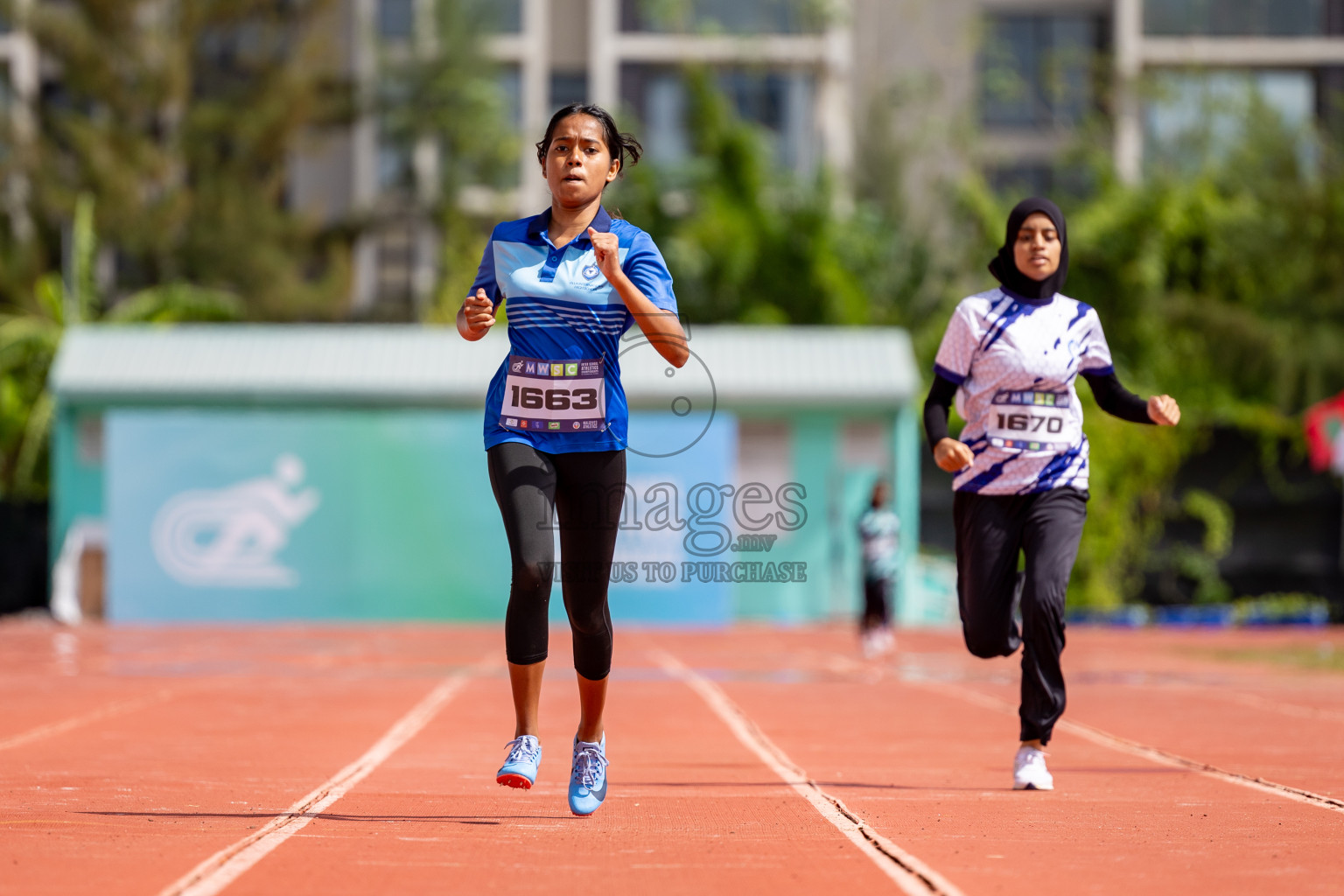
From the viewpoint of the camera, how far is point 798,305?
1212 inches

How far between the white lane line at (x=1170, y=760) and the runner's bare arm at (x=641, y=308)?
98.8 inches

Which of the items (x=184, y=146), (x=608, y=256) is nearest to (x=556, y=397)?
(x=608, y=256)

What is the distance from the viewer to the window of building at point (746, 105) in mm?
43719

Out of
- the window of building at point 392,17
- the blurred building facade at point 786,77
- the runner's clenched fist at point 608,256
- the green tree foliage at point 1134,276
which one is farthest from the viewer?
the window of building at point 392,17

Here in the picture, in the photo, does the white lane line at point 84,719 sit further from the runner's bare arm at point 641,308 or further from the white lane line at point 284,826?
the runner's bare arm at point 641,308

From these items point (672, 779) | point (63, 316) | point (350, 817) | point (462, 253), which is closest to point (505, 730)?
point (672, 779)

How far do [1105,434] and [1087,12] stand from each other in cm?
2475

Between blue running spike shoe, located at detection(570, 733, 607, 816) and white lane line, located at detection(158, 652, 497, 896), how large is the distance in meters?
0.76

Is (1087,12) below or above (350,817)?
above

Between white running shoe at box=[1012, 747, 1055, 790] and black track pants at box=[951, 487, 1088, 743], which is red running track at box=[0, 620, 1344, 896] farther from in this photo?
black track pants at box=[951, 487, 1088, 743]

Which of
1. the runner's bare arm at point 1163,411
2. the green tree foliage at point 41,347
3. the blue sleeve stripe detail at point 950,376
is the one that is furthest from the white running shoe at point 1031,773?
the green tree foliage at point 41,347

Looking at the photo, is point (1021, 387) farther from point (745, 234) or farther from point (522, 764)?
point (745, 234)

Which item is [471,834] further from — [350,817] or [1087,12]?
[1087,12]

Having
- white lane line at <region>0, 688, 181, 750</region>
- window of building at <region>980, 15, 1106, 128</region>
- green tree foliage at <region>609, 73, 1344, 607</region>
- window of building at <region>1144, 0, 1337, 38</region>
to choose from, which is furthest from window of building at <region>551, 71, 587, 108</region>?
white lane line at <region>0, 688, 181, 750</region>
